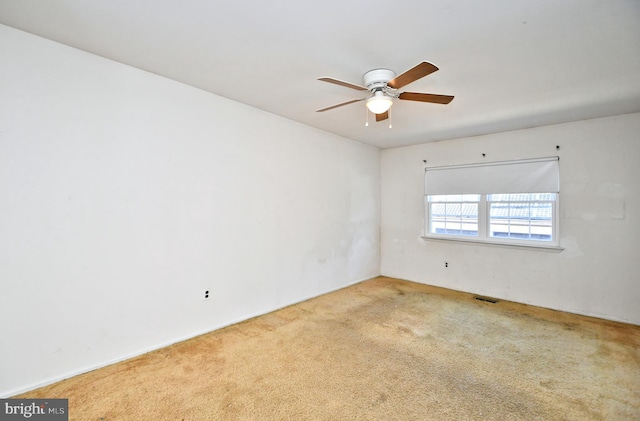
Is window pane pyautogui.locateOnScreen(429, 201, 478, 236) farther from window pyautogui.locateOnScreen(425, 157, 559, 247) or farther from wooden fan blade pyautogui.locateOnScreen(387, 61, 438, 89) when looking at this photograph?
wooden fan blade pyautogui.locateOnScreen(387, 61, 438, 89)

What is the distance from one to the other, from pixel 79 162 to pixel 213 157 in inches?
44.6

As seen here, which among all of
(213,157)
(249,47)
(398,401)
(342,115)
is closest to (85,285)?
(213,157)

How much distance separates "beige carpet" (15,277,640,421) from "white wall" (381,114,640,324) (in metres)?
0.49

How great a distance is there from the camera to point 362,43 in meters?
2.06

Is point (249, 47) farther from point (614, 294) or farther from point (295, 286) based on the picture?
point (614, 294)

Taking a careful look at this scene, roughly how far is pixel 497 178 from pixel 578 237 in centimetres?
124

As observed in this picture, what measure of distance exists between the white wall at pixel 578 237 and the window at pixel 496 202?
5.0 inches

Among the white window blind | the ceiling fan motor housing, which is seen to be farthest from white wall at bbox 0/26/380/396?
the white window blind

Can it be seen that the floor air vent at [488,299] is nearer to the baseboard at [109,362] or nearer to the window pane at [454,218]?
the window pane at [454,218]

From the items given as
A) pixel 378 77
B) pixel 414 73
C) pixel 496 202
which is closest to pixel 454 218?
pixel 496 202

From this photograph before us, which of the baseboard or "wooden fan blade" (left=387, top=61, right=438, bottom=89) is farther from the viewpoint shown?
the baseboard

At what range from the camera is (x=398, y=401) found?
1968mm

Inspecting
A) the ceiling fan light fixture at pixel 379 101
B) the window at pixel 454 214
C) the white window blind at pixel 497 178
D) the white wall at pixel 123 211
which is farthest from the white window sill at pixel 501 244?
the ceiling fan light fixture at pixel 379 101

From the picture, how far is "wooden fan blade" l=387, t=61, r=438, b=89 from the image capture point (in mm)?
1818
